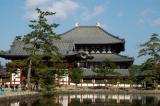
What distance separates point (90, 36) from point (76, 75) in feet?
59.2

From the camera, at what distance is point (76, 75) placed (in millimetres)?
60719

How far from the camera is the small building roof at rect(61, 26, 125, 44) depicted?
74619 mm

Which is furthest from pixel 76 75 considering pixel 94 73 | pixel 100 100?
pixel 100 100

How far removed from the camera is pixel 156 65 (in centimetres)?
6128

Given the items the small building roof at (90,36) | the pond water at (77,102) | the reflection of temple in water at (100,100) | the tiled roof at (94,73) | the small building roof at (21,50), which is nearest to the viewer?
the pond water at (77,102)

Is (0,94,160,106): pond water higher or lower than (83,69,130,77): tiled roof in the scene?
lower

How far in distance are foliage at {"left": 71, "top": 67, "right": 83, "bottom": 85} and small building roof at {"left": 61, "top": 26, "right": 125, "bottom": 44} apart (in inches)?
507

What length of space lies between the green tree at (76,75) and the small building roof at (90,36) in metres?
12.9

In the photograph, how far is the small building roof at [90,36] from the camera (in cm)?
7462

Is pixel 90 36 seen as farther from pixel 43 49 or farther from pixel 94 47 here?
pixel 43 49

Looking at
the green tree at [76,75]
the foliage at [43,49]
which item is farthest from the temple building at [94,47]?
the foliage at [43,49]

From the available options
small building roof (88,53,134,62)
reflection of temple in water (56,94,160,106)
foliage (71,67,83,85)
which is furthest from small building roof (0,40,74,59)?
reflection of temple in water (56,94,160,106)

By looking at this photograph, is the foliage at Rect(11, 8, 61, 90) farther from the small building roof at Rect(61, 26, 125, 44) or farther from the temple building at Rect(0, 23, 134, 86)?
the small building roof at Rect(61, 26, 125, 44)

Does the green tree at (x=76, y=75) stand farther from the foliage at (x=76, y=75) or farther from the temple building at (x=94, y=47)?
the temple building at (x=94, y=47)
